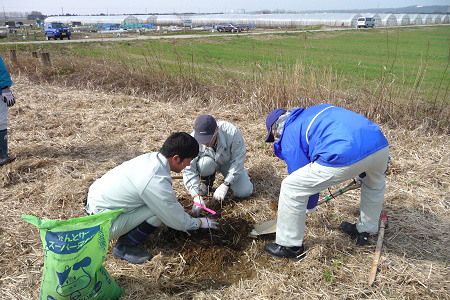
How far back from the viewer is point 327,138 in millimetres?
2395

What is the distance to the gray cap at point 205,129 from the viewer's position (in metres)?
3.11

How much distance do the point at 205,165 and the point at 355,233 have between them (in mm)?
1498

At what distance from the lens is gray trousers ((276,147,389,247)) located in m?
2.44

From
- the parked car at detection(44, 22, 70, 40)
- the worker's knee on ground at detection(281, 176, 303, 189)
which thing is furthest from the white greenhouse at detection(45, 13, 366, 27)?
the worker's knee on ground at detection(281, 176, 303, 189)

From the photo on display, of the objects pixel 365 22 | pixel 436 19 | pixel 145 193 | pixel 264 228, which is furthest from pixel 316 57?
pixel 436 19

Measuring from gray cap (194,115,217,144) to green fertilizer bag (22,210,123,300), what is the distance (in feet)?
3.89

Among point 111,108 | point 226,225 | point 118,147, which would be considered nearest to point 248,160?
point 226,225

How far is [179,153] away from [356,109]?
4.13m

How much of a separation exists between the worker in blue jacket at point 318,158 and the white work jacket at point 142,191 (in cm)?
80

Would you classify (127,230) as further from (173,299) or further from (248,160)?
(248,160)

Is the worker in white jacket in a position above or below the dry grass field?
above

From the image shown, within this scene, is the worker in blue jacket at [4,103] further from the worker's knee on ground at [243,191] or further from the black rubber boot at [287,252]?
the black rubber boot at [287,252]

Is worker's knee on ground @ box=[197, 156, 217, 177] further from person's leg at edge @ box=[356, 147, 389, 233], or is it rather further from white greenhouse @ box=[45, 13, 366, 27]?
white greenhouse @ box=[45, 13, 366, 27]

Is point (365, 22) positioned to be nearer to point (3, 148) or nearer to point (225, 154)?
point (225, 154)
